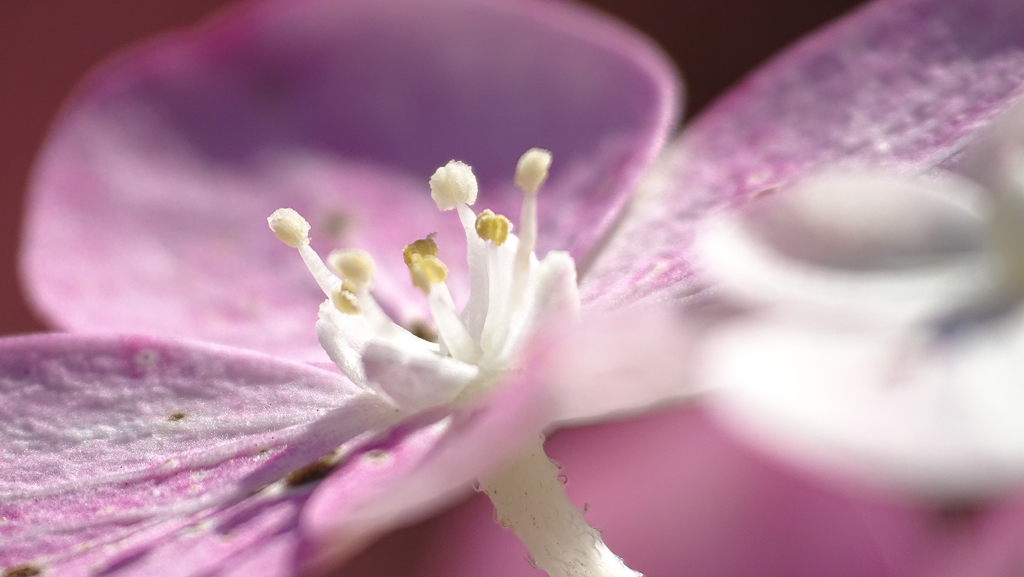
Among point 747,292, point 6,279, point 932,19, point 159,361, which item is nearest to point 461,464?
point 747,292

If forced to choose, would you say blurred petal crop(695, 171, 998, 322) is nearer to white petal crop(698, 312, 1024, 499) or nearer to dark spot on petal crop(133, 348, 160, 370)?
white petal crop(698, 312, 1024, 499)

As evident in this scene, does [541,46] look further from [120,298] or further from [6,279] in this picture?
[6,279]

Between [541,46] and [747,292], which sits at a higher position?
[541,46]

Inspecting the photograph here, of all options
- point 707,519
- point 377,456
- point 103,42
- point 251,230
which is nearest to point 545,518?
point 377,456

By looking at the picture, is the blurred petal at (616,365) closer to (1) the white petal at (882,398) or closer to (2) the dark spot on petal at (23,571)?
(1) the white petal at (882,398)

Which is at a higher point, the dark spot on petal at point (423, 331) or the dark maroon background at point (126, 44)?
the dark maroon background at point (126, 44)

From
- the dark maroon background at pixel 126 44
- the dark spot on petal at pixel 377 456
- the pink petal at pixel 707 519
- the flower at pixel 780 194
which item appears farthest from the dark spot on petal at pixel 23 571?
the dark maroon background at pixel 126 44

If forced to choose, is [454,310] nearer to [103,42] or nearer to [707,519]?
[707,519]
